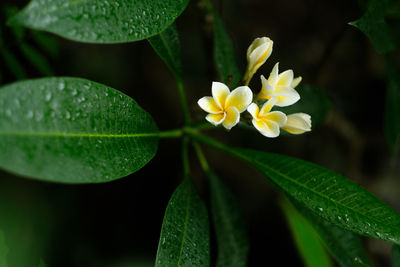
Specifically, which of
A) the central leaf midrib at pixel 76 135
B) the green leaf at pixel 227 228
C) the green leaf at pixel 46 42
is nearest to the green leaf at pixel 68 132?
the central leaf midrib at pixel 76 135

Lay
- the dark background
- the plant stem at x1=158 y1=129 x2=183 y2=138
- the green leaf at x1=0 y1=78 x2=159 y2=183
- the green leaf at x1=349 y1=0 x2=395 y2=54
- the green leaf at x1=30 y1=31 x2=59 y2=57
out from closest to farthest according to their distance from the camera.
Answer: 1. the green leaf at x1=0 y1=78 x2=159 y2=183
2. the green leaf at x1=349 y1=0 x2=395 y2=54
3. the plant stem at x1=158 y1=129 x2=183 y2=138
4. the green leaf at x1=30 y1=31 x2=59 y2=57
5. the dark background

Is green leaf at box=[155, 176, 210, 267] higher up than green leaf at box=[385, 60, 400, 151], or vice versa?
green leaf at box=[385, 60, 400, 151]

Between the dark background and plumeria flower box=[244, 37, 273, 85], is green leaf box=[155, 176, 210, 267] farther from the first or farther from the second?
the dark background

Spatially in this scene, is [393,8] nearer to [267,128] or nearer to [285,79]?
[285,79]

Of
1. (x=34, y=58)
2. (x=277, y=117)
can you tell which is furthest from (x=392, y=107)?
(x=34, y=58)

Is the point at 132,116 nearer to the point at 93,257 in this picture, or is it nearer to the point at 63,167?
the point at 63,167

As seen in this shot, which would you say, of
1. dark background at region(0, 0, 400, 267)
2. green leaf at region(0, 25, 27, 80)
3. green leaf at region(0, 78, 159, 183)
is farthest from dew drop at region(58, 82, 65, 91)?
dark background at region(0, 0, 400, 267)

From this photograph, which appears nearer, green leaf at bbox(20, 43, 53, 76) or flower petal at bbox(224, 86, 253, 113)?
flower petal at bbox(224, 86, 253, 113)
